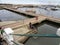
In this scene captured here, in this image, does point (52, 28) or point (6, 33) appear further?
point (52, 28)

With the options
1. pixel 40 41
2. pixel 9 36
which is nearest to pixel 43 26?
pixel 40 41

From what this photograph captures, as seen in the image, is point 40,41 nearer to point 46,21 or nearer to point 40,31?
point 40,31

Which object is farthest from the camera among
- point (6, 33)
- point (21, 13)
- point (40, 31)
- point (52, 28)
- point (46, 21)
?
point (21, 13)

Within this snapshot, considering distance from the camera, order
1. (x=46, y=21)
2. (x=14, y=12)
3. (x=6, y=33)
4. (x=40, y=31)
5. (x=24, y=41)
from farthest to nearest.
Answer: (x=14, y=12), (x=46, y=21), (x=40, y=31), (x=24, y=41), (x=6, y=33)

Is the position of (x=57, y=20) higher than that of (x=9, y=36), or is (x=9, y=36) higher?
(x=9, y=36)

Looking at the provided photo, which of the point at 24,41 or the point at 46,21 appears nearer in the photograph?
the point at 24,41

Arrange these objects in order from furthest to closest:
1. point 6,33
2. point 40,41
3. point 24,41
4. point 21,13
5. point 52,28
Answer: point 21,13, point 52,28, point 40,41, point 24,41, point 6,33

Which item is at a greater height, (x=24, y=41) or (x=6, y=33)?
(x=6, y=33)

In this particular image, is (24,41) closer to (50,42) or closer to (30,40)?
(30,40)

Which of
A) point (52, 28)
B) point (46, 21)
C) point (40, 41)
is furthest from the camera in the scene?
point (46, 21)

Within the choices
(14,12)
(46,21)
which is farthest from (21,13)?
(46,21)
